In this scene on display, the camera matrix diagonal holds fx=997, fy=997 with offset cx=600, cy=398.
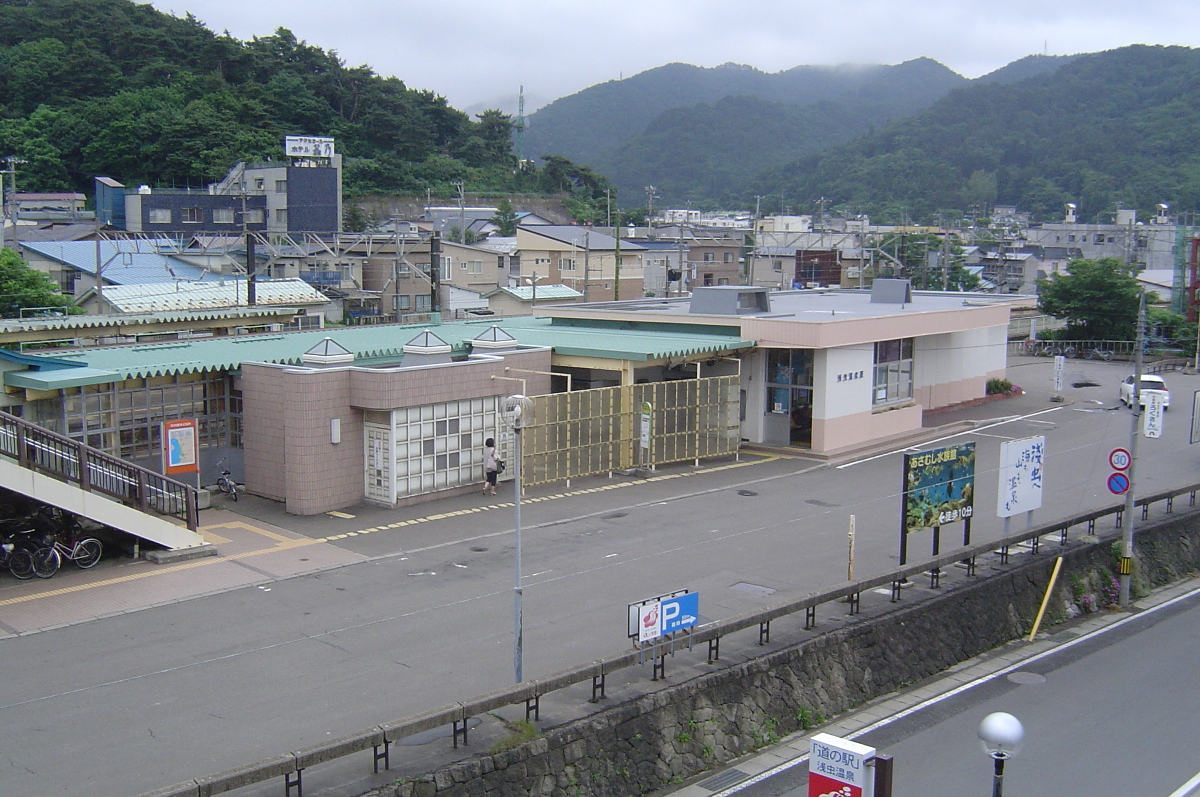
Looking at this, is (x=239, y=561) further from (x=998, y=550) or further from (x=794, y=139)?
(x=794, y=139)

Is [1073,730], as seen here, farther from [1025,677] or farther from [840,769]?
[840,769]

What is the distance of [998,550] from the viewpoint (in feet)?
55.1

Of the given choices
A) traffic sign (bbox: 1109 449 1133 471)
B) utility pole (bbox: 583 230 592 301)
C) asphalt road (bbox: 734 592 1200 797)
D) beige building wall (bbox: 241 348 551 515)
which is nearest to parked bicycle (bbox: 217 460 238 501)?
beige building wall (bbox: 241 348 551 515)

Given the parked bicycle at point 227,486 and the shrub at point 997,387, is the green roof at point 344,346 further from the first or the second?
the shrub at point 997,387

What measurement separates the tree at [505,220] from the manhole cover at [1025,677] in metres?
56.4

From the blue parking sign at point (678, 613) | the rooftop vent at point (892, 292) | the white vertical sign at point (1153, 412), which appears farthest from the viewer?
the rooftop vent at point (892, 292)

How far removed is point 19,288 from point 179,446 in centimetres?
1884

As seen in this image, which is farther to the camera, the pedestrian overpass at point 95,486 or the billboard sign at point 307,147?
the billboard sign at point 307,147

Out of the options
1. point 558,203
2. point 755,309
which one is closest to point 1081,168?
point 558,203

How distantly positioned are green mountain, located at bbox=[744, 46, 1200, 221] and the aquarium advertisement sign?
106m

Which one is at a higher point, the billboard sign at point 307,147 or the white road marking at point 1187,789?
the billboard sign at point 307,147

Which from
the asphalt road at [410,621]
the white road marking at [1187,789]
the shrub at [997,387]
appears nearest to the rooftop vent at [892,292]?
the shrub at [997,387]

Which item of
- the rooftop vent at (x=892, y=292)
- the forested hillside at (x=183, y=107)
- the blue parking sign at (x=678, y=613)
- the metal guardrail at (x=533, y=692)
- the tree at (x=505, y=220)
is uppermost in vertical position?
the forested hillside at (x=183, y=107)

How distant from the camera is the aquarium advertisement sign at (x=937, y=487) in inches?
595
